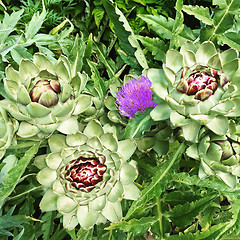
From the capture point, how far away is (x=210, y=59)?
27.6 inches

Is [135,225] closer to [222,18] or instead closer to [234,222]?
[234,222]

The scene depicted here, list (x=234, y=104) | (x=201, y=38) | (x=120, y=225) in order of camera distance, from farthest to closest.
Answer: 1. (x=201, y=38)
2. (x=120, y=225)
3. (x=234, y=104)

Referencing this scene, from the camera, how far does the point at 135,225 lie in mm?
806

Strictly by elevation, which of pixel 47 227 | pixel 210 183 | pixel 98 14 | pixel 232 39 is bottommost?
pixel 47 227

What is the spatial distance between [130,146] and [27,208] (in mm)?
442

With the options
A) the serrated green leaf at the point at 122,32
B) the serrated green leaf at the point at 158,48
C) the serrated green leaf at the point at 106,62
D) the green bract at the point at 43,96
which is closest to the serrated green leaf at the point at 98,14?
the serrated green leaf at the point at 106,62

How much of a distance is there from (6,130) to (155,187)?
1.09 feet

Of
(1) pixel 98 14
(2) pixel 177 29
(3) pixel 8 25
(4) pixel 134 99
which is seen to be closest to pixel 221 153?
(4) pixel 134 99

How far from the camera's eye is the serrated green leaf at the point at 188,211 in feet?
2.62

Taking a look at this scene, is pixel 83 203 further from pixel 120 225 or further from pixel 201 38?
pixel 201 38

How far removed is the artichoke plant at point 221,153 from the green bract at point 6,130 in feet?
1.20

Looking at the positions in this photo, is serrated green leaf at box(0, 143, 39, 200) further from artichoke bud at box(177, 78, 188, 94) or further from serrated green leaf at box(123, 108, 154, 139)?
artichoke bud at box(177, 78, 188, 94)

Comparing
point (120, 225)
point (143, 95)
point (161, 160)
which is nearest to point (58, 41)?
point (143, 95)

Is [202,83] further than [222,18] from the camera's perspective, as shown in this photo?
No
